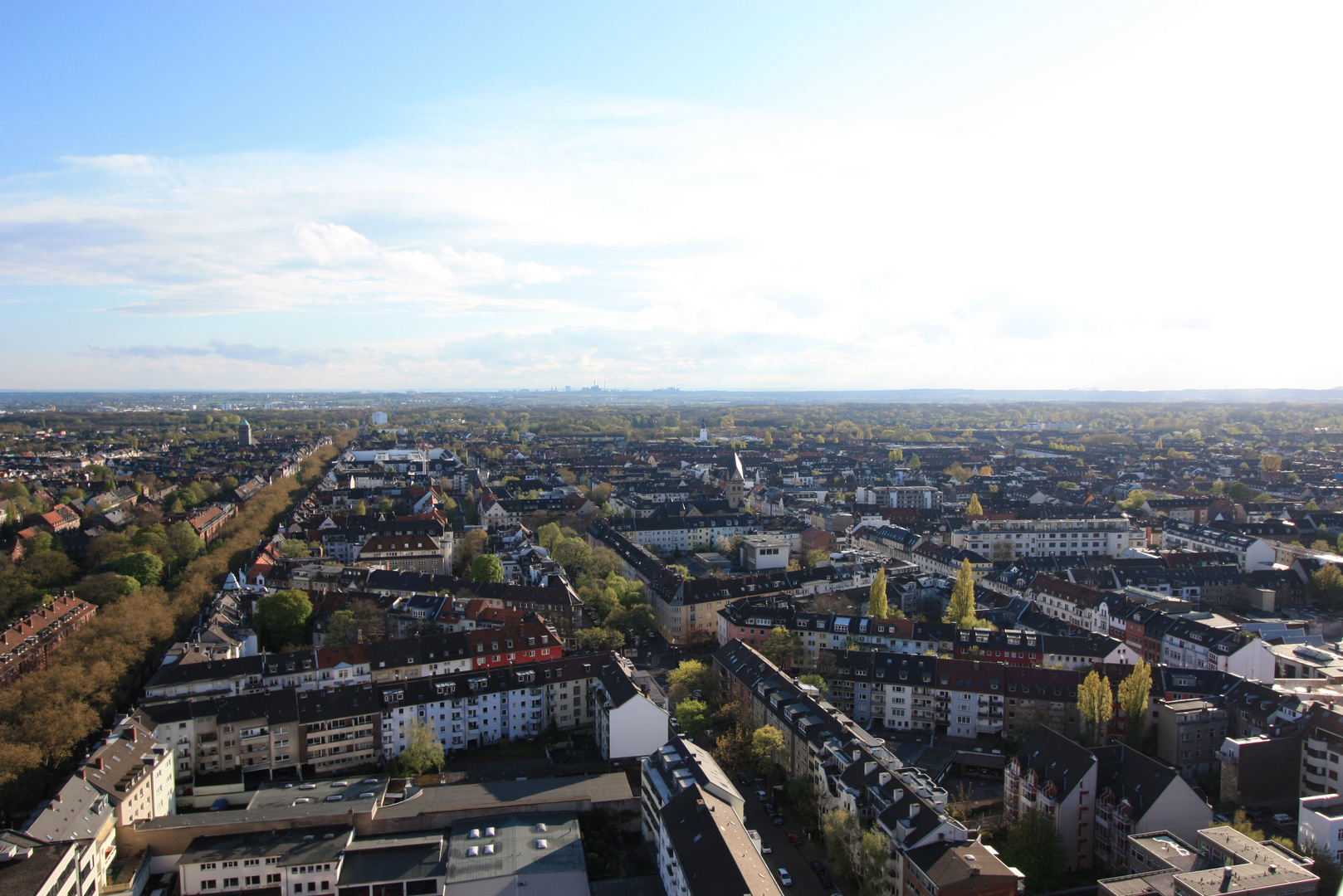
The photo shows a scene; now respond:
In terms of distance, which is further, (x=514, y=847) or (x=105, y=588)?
(x=105, y=588)

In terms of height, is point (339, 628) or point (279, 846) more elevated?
point (339, 628)

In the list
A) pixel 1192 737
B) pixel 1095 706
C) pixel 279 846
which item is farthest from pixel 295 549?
pixel 1192 737

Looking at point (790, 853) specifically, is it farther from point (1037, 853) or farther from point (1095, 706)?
point (1095, 706)

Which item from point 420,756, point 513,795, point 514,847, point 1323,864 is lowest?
point 514,847

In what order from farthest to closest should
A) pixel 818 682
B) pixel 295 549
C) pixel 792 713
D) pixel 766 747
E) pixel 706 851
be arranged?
pixel 295 549 → pixel 818 682 → pixel 792 713 → pixel 766 747 → pixel 706 851

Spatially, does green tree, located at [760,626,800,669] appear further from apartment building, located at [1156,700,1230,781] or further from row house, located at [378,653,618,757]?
apartment building, located at [1156,700,1230,781]

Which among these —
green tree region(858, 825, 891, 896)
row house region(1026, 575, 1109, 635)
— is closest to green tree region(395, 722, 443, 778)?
green tree region(858, 825, 891, 896)

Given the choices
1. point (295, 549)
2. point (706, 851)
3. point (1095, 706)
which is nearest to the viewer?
point (706, 851)
